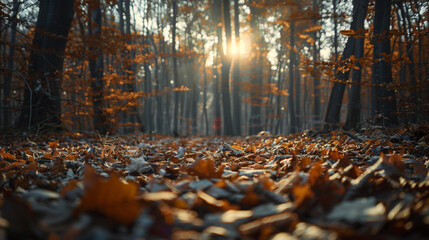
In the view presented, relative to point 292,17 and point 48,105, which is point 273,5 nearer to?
point 292,17

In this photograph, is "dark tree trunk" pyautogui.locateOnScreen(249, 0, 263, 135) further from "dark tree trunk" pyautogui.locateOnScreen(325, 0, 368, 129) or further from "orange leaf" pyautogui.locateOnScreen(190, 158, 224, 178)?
"orange leaf" pyautogui.locateOnScreen(190, 158, 224, 178)

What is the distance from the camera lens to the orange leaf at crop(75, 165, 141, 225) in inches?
24.2

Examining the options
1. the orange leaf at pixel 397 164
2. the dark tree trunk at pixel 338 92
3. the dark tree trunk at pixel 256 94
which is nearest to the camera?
the orange leaf at pixel 397 164

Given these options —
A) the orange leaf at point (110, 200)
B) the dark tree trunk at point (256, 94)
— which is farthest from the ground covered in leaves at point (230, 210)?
the dark tree trunk at point (256, 94)

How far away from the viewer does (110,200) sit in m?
0.62

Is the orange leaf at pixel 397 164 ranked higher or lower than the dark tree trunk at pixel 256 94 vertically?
lower

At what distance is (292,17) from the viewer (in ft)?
23.6

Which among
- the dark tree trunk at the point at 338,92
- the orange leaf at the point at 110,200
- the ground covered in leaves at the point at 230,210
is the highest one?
the dark tree trunk at the point at 338,92

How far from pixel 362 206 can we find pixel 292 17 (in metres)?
7.50

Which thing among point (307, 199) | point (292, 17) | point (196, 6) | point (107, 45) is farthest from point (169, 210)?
point (196, 6)

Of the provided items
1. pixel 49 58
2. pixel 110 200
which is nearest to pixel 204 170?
pixel 110 200

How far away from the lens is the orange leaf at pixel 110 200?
615 mm

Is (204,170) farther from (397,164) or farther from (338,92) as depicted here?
(338,92)

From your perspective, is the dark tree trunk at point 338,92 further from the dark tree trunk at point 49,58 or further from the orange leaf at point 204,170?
the dark tree trunk at point 49,58
